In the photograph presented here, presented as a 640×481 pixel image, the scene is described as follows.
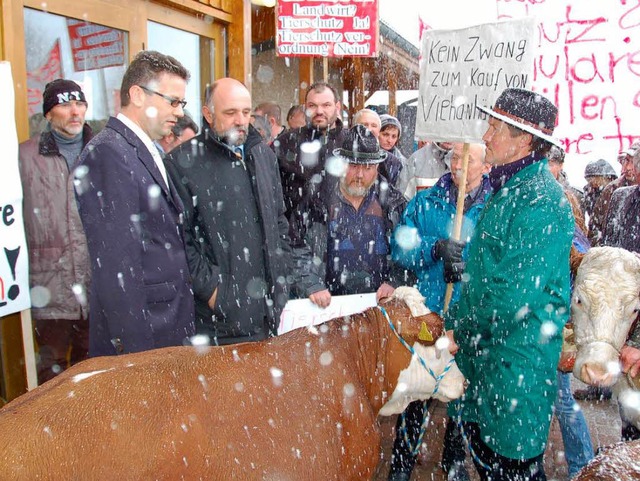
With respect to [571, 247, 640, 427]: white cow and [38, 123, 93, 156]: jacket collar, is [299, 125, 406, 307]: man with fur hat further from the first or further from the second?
[38, 123, 93, 156]: jacket collar

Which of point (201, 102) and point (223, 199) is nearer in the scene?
point (223, 199)

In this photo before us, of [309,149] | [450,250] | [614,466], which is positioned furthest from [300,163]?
[614,466]

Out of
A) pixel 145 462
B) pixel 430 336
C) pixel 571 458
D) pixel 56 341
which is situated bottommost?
pixel 571 458

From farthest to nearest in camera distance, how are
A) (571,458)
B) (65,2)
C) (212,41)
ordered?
1. (212,41)
2. (65,2)
3. (571,458)

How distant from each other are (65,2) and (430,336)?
412cm

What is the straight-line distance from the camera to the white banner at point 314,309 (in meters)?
4.17

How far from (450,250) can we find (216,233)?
1.48 m

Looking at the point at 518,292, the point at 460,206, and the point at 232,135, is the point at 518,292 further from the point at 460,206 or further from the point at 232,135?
the point at 232,135

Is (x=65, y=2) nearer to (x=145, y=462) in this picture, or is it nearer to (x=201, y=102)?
(x=201, y=102)

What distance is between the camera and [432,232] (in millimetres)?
4055

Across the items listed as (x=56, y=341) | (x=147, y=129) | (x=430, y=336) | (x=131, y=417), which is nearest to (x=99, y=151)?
(x=147, y=129)

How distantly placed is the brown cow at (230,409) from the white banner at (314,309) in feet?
4.38

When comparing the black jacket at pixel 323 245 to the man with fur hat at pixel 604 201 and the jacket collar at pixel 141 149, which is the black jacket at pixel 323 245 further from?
the man with fur hat at pixel 604 201

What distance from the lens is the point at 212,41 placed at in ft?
23.3
